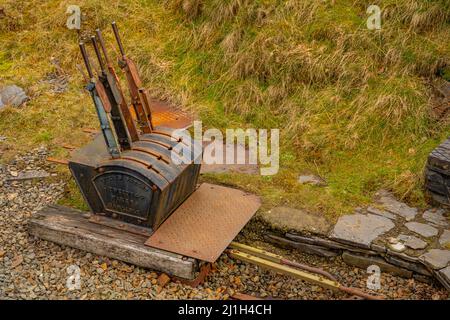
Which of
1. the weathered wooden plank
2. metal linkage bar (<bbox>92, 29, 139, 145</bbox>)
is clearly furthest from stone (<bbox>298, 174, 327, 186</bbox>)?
metal linkage bar (<bbox>92, 29, 139, 145</bbox>)

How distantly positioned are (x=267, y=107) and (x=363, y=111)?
4.23 feet

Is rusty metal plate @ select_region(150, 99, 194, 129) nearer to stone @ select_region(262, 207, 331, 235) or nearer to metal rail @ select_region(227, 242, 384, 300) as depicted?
stone @ select_region(262, 207, 331, 235)

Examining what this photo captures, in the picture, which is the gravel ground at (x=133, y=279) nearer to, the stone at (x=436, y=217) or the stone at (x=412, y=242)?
the stone at (x=412, y=242)

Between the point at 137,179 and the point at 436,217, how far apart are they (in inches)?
A: 119

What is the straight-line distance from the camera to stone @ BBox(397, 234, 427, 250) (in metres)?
5.11

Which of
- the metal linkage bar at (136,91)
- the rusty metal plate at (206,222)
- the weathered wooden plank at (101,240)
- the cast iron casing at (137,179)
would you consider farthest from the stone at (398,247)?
the metal linkage bar at (136,91)

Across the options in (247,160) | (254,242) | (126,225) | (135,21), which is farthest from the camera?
(135,21)

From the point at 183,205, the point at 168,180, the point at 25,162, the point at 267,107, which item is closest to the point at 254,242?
the point at 183,205

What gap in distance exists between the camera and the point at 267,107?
7.47 meters

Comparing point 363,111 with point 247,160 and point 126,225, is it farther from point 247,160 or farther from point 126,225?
point 126,225

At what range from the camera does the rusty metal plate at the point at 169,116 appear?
23.6 feet

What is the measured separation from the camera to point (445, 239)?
5.20 metres

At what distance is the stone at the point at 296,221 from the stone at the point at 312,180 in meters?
0.56
